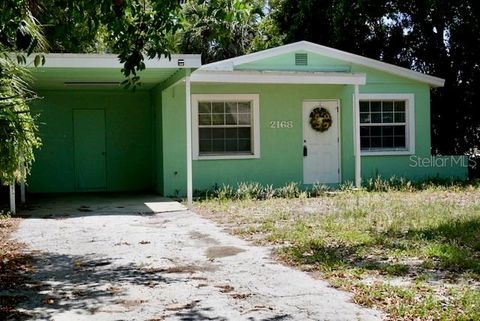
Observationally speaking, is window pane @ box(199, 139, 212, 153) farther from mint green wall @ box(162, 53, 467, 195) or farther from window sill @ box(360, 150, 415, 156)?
window sill @ box(360, 150, 415, 156)

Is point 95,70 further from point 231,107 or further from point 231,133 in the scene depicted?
point 231,133

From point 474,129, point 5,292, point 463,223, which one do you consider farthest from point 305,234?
point 474,129

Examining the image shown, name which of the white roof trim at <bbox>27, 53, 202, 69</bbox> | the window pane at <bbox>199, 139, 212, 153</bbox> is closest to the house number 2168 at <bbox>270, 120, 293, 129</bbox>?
the window pane at <bbox>199, 139, 212, 153</bbox>

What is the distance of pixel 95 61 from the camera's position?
10.9m

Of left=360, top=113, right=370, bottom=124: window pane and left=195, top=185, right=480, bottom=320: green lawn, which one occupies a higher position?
left=360, top=113, right=370, bottom=124: window pane

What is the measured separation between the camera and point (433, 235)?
7.55 m

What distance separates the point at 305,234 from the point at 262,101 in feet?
23.4

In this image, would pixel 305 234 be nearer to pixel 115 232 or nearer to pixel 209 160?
pixel 115 232

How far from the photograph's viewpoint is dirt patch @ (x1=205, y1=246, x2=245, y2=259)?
6.96 m

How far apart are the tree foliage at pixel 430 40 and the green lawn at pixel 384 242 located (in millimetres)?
7241

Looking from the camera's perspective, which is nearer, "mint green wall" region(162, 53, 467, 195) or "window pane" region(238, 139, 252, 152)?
"mint green wall" region(162, 53, 467, 195)

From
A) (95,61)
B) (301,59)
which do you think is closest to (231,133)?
(301,59)

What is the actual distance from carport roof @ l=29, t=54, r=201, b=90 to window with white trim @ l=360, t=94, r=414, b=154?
5.63 metres

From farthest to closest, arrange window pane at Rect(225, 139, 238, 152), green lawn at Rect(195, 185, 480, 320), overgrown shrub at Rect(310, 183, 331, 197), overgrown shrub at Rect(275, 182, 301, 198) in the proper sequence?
window pane at Rect(225, 139, 238, 152) < overgrown shrub at Rect(310, 183, 331, 197) < overgrown shrub at Rect(275, 182, 301, 198) < green lawn at Rect(195, 185, 480, 320)
